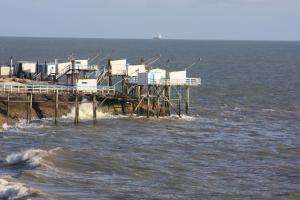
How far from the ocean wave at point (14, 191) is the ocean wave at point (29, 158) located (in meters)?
6.51

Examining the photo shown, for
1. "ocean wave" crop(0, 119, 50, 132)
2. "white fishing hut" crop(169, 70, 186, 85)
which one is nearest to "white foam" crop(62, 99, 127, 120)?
"ocean wave" crop(0, 119, 50, 132)

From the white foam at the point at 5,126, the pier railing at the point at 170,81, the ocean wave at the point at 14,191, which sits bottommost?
the ocean wave at the point at 14,191

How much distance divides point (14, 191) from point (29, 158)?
919cm

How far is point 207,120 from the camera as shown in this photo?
2606 inches

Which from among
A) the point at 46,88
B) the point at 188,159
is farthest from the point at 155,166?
the point at 46,88

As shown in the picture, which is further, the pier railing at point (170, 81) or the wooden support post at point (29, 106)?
the pier railing at point (170, 81)

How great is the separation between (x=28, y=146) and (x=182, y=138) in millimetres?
12186

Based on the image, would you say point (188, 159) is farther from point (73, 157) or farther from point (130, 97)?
point (130, 97)

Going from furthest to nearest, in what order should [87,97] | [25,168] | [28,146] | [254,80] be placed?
1. [254,80]
2. [87,97]
3. [28,146]
4. [25,168]

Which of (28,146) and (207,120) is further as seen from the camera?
(207,120)

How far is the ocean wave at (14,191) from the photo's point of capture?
34906 mm

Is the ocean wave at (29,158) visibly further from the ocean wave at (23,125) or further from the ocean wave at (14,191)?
the ocean wave at (23,125)

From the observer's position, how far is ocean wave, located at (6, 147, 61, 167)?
43.5 m

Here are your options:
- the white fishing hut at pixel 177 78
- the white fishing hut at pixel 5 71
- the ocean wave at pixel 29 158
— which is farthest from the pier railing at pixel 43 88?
the white fishing hut at pixel 5 71
